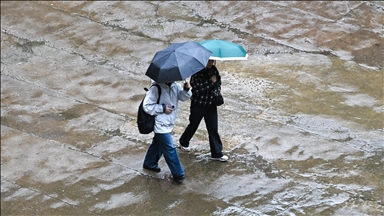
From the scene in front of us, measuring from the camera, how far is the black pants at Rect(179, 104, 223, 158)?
816 centimetres

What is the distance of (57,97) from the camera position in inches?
420

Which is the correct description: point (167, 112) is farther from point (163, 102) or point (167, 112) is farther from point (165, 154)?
point (165, 154)

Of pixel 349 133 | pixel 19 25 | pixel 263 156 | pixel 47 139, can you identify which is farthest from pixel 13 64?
pixel 349 133

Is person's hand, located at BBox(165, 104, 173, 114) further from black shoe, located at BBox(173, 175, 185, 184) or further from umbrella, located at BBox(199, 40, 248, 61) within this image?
black shoe, located at BBox(173, 175, 185, 184)

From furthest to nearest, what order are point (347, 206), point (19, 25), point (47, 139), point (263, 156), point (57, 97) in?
point (19, 25)
point (57, 97)
point (47, 139)
point (263, 156)
point (347, 206)

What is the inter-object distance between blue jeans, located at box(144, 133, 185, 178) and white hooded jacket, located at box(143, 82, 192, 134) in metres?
0.13

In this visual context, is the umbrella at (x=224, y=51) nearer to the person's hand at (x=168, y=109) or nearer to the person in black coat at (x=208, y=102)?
the person in black coat at (x=208, y=102)

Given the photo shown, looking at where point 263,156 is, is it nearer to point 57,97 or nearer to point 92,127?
point 92,127

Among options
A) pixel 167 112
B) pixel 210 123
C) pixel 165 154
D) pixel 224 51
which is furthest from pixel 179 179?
pixel 224 51

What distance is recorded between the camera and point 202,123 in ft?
31.5

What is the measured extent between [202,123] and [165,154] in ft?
5.64

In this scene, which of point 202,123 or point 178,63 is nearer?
point 178,63

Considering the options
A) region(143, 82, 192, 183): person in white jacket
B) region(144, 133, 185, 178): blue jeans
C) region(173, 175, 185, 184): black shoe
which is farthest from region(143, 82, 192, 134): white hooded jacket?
region(173, 175, 185, 184): black shoe

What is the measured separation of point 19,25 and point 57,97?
3087 mm
